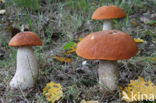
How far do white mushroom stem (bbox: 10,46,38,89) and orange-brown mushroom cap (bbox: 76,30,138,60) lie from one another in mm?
850

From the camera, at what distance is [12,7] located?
4.89 m

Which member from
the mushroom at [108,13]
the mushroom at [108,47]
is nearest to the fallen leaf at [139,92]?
the mushroom at [108,47]

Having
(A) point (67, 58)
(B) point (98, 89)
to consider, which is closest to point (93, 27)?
(A) point (67, 58)

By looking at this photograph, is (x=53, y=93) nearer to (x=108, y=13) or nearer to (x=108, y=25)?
(x=108, y=13)

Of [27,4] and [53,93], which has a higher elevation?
[27,4]

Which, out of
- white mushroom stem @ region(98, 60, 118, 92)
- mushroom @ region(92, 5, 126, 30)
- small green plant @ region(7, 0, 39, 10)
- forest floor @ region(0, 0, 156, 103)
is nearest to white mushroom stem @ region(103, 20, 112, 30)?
forest floor @ region(0, 0, 156, 103)

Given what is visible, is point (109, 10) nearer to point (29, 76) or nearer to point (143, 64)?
point (143, 64)

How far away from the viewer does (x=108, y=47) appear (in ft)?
5.85

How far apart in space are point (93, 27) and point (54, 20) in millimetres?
1126

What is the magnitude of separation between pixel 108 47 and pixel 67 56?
5.27ft

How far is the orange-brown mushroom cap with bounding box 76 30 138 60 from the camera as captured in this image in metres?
1.75

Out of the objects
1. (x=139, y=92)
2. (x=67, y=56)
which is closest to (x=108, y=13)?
(x=67, y=56)

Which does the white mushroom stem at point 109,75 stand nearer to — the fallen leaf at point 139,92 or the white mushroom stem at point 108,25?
the fallen leaf at point 139,92

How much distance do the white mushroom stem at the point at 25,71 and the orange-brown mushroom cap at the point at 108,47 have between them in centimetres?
85
